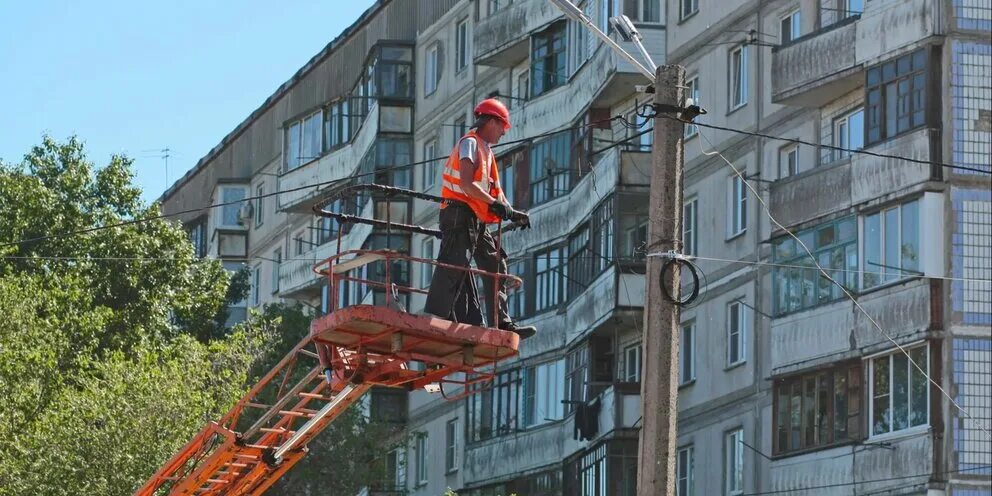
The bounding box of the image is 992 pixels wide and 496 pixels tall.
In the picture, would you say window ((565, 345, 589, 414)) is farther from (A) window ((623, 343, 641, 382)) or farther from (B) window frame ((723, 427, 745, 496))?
(B) window frame ((723, 427, 745, 496))

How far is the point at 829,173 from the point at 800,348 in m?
3.17

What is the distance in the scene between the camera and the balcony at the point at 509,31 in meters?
51.2

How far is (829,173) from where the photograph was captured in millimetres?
36656

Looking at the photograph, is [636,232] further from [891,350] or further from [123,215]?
[123,215]

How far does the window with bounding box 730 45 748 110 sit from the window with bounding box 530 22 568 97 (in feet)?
25.3

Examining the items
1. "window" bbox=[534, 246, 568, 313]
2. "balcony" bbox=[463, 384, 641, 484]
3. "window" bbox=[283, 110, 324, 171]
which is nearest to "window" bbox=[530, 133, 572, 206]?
"window" bbox=[534, 246, 568, 313]

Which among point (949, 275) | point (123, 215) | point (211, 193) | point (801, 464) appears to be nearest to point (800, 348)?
point (801, 464)

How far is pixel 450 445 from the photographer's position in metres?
57.0

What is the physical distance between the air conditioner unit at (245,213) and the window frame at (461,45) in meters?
21.4

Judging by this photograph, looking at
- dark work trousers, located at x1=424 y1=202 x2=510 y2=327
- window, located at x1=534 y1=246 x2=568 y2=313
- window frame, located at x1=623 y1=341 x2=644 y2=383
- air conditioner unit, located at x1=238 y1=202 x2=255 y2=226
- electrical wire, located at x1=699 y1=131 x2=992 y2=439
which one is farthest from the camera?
air conditioner unit, located at x1=238 y1=202 x2=255 y2=226

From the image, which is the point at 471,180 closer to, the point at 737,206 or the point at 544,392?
the point at 737,206

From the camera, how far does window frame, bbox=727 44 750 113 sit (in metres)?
42.0

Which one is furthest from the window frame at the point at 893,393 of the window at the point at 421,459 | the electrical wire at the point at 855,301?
the window at the point at 421,459

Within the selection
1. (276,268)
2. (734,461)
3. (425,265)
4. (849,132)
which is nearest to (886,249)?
(849,132)
